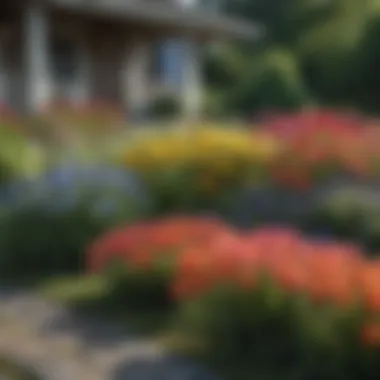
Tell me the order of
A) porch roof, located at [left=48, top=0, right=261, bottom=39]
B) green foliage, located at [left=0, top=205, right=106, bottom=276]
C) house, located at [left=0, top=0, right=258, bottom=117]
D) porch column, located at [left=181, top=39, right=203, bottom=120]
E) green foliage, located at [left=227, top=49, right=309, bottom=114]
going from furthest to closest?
green foliage, located at [left=227, top=49, right=309, bottom=114]
porch column, located at [left=181, top=39, right=203, bottom=120]
porch roof, located at [left=48, top=0, right=261, bottom=39]
house, located at [left=0, top=0, right=258, bottom=117]
green foliage, located at [left=0, top=205, right=106, bottom=276]

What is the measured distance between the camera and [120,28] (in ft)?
85.5

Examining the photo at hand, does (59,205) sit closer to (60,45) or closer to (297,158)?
(297,158)

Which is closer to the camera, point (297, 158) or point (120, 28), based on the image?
point (297, 158)

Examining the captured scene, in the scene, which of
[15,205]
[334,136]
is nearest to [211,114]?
[334,136]

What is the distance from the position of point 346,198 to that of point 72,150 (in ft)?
18.9

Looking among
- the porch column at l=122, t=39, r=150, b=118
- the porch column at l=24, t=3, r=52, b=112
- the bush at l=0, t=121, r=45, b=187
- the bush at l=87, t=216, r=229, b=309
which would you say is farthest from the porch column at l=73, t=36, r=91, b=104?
the bush at l=87, t=216, r=229, b=309

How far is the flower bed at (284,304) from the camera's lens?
6.53m

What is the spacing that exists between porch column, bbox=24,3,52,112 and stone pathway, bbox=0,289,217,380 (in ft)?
42.1

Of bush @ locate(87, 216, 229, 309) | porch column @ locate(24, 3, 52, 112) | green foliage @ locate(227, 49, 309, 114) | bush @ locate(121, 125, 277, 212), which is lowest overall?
bush @ locate(87, 216, 229, 309)

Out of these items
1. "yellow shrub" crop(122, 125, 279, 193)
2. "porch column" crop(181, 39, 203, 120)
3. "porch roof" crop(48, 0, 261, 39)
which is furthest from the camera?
"porch column" crop(181, 39, 203, 120)

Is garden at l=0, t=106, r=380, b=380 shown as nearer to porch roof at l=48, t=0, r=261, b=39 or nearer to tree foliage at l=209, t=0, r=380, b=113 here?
porch roof at l=48, t=0, r=261, b=39

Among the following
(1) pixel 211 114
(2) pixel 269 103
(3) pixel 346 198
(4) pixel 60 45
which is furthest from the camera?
(2) pixel 269 103

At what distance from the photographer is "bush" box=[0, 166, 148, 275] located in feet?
34.8

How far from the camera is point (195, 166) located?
1238 centimetres
